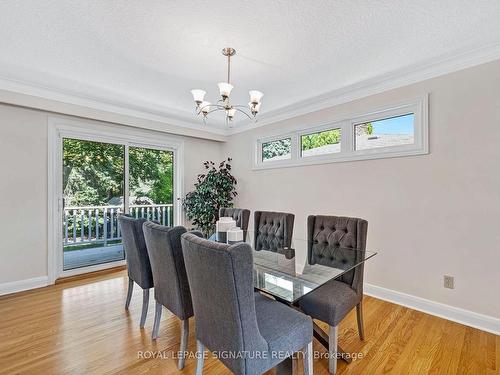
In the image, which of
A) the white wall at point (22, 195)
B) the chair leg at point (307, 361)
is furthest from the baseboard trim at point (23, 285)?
the chair leg at point (307, 361)

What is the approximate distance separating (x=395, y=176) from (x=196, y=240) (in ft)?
8.12

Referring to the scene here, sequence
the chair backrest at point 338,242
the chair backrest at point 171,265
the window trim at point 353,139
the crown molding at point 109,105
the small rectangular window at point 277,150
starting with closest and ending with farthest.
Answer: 1. the chair backrest at point 171,265
2. the chair backrest at point 338,242
3. the window trim at point 353,139
4. the crown molding at point 109,105
5. the small rectangular window at point 277,150

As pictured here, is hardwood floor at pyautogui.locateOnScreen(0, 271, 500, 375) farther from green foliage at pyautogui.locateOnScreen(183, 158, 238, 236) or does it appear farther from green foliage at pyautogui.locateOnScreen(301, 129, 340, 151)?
green foliage at pyautogui.locateOnScreen(301, 129, 340, 151)

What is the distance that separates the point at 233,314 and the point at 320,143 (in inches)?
115

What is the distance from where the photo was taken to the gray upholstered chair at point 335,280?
171 cm

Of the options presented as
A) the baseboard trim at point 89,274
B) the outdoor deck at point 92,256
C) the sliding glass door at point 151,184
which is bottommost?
the baseboard trim at point 89,274

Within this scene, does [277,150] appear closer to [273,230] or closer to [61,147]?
[273,230]

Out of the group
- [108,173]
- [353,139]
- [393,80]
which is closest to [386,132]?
[353,139]

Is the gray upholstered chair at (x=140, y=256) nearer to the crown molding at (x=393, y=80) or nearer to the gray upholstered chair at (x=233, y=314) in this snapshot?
the gray upholstered chair at (x=233, y=314)

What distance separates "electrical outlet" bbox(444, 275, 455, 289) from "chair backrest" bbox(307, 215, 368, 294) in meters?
1.12

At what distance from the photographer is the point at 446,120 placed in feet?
8.07

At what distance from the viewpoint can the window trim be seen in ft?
8.58

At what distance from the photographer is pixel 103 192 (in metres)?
3.81

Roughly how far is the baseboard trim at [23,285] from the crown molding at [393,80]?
3.84 metres
